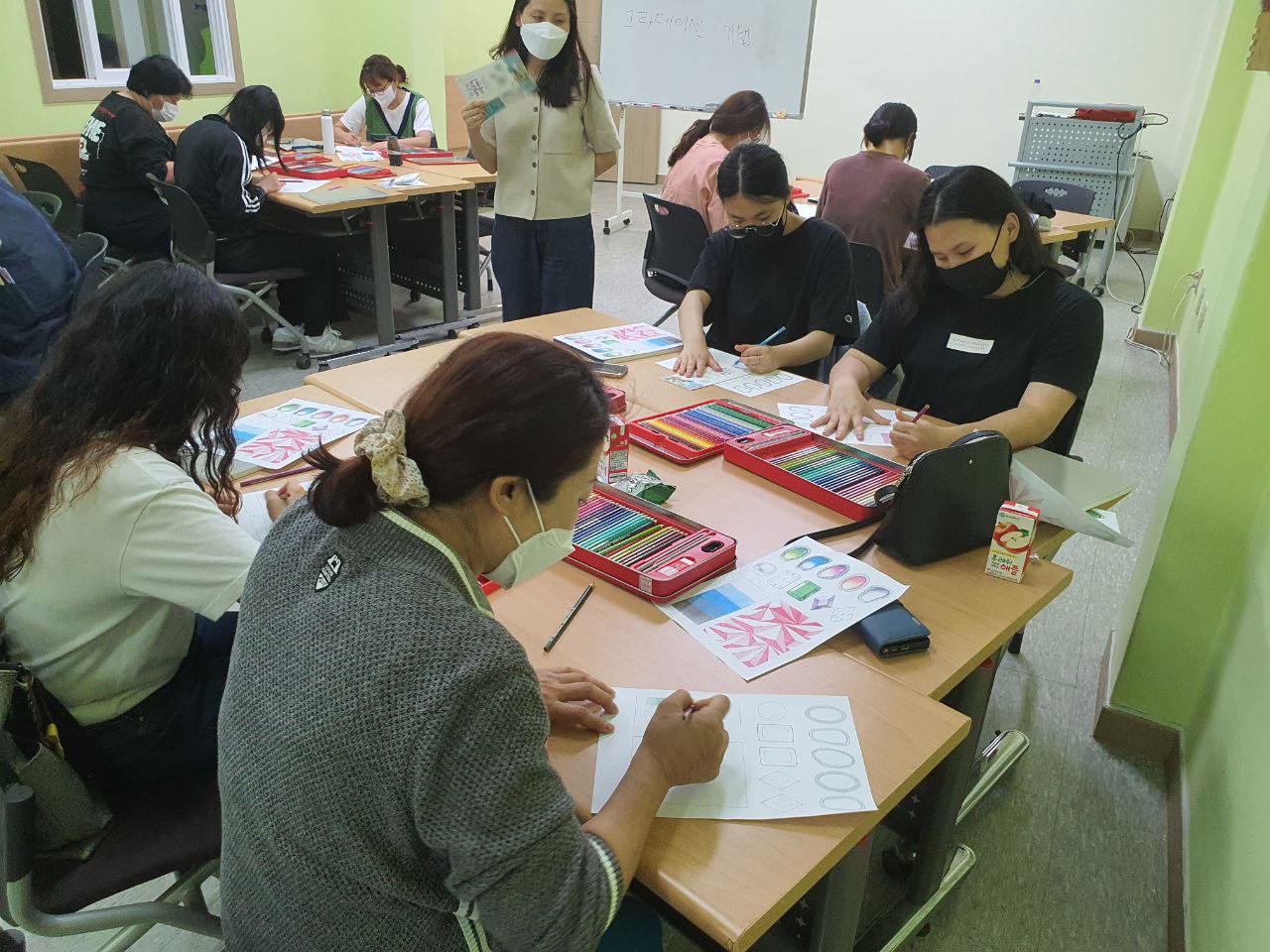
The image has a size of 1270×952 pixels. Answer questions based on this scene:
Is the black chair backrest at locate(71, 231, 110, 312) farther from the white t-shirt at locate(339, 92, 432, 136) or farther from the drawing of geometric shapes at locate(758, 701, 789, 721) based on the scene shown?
the white t-shirt at locate(339, 92, 432, 136)

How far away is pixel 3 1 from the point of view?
496cm

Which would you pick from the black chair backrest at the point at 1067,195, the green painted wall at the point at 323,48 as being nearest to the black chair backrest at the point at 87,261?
the green painted wall at the point at 323,48

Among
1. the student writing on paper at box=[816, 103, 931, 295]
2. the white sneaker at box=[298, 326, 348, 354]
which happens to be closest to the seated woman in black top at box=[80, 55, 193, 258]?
the white sneaker at box=[298, 326, 348, 354]

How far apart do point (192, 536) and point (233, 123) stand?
3.65 meters

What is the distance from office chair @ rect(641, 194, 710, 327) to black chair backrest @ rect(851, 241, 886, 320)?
645 millimetres

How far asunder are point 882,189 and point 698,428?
216 cm

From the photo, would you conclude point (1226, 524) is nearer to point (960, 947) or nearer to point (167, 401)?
point (960, 947)

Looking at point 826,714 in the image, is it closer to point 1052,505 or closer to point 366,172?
point 1052,505

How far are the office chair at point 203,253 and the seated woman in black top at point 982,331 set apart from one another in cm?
277

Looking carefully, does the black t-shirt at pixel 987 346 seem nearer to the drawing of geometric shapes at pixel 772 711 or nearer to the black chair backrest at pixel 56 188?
the drawing of geometric shapes at pixel 772 711

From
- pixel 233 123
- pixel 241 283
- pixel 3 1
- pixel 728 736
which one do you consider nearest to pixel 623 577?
pixel 728 736

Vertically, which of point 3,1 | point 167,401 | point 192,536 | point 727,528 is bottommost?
point 727,528

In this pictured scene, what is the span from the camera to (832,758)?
3.59 ft

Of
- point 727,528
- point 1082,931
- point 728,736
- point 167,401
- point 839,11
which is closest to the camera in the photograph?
point 728,736
